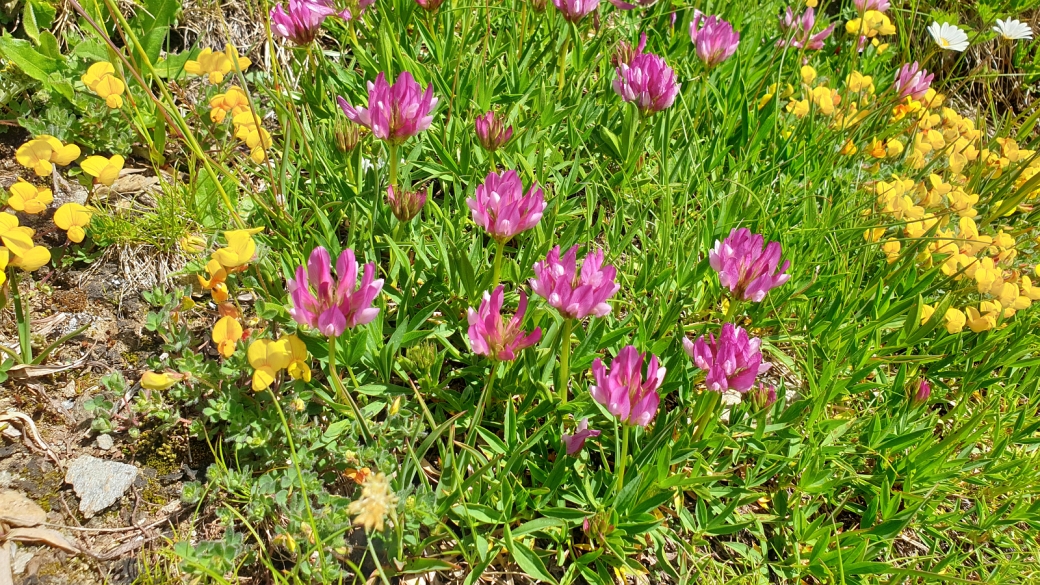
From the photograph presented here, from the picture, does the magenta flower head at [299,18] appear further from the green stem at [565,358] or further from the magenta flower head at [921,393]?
the magenta flower head at [921,393]

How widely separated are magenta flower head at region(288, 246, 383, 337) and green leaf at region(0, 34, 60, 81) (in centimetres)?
173

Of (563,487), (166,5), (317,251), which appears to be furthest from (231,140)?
(563,487)

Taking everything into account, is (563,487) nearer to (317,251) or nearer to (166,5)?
(317,251)

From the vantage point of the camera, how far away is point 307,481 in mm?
1879

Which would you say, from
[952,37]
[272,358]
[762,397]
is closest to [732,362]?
[762,397]

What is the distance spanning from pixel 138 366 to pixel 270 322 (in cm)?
44

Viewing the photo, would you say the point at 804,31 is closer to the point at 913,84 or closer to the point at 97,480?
the point at 913,84

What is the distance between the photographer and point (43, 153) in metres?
2.27

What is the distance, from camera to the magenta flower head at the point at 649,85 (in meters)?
2.44

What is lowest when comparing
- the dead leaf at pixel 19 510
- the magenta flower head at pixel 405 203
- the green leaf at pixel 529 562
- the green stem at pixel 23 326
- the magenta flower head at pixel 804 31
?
A: the green leaf at pixel 529 562

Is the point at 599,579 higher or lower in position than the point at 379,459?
lower

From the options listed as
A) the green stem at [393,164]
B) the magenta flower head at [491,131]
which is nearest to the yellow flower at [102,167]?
the green stem at [393,164]

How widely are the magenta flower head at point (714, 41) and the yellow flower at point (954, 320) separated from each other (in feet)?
3.95

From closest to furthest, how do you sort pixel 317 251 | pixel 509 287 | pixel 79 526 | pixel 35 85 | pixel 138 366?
pixel 317 251 → pixel 79 526 → pixel 138 366 → pixel 509 287 → pixel 35 85
